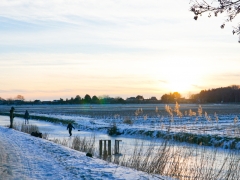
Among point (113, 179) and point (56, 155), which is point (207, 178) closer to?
point (113, 179)

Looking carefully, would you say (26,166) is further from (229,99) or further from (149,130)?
(229,99)

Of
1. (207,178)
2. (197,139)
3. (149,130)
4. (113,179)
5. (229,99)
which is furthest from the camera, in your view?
(229,99)

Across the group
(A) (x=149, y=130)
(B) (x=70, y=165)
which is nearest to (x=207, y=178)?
(B) (x=70, y=165)

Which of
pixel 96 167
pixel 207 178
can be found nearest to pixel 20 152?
pixel 96 167

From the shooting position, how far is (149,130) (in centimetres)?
3328

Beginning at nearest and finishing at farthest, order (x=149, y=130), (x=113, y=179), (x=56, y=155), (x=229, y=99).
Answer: (x=113, y=179) < (x=56, y=155) < (x=149, y=130) < (x=229, y=99)

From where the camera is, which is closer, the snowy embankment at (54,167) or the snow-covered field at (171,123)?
the snowy embankment at (54,167)

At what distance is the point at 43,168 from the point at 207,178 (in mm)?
5008

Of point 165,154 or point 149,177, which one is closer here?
point 149,177

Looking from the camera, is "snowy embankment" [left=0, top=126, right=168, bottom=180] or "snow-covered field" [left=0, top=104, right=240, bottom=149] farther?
"snow-covered field" [left=0, top=104, right=240, bottom=149]

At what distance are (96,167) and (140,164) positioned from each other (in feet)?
9.48

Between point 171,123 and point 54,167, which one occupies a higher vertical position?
point 54,167

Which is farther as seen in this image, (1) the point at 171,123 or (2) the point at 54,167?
(1) the point at 171,123

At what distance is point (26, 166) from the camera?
10.9 meters
